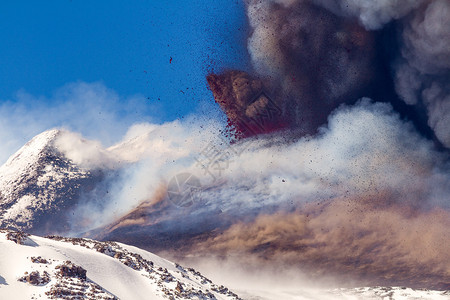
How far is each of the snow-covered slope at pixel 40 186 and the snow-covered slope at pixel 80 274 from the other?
39991mm

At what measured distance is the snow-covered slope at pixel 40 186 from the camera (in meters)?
86.4

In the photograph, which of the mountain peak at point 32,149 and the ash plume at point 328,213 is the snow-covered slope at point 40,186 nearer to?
the mountain peak at point 32,149

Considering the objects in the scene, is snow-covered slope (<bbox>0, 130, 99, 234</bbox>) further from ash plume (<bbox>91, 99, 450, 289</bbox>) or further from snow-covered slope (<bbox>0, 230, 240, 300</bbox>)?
snow-covered slope (<bbox>0, 230, 240, 300</bbox>)

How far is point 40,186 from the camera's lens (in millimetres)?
91500

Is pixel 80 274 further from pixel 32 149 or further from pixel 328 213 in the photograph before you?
pixel 32 149

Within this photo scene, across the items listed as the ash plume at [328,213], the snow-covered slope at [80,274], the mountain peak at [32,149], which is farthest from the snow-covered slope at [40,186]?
the snow-covered slope at [80,274]

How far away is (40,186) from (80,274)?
202 feet

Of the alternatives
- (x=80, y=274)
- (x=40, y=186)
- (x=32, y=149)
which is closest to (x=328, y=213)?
(x=80, y=274)

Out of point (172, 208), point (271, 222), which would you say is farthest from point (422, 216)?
point (172, 208)

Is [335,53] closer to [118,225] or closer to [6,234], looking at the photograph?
[118,225]

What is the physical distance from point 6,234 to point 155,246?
39.4 metres

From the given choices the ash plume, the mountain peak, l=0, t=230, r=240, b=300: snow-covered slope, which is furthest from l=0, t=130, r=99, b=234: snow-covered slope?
l=0, t=230, r=240, b=300: snow-covered slope

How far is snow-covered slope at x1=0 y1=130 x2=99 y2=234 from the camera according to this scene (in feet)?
284

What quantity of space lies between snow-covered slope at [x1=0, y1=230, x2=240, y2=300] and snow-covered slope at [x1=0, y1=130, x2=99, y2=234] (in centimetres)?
3999
